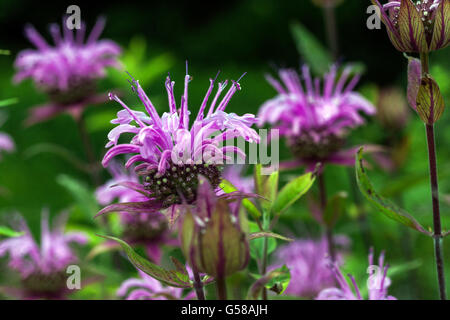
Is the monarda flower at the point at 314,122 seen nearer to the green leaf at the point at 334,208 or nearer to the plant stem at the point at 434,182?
the green leaf at the point at 334,208

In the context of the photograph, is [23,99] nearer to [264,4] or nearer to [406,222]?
[264,4]

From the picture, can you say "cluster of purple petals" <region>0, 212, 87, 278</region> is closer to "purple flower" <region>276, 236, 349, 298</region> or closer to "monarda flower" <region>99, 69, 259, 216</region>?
"purple flower" <region>276, 236, 349, 298</region>

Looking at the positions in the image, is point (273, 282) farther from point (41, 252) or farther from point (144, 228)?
point (41, 252)

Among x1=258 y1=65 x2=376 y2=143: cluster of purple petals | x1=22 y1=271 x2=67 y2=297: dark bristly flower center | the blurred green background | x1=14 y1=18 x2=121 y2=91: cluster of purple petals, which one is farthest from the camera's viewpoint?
the blurred green background

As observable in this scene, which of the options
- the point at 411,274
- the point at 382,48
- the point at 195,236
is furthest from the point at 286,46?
the point at 195,236

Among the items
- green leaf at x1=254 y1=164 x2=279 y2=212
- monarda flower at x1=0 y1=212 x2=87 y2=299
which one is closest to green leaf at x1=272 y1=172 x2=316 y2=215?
green leaf at x1=254 y1=164 x2=279 y2=212

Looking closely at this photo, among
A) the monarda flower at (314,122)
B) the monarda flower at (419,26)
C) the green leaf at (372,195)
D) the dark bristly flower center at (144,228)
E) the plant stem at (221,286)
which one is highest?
the monarda flower at (314,122)

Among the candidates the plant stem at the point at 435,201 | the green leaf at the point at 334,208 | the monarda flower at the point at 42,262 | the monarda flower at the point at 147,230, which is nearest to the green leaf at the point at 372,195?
the plant stem at the point at 435,201
